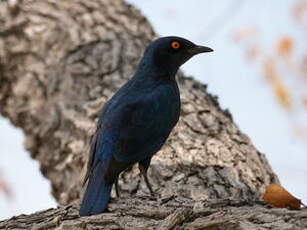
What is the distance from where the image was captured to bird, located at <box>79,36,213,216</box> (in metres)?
5.16

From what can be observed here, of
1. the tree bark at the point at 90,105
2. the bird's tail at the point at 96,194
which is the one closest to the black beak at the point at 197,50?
the tree bark at the point at 90,105

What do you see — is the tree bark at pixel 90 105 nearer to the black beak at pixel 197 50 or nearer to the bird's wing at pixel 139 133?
the bird's wing at pixel 139 133

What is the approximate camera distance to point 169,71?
234 inches

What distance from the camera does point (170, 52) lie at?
598cm

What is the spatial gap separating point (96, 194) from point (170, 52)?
4.95ft

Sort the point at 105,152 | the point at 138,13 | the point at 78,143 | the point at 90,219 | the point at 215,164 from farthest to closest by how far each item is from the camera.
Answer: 1. the point at 138,13
2. the point at 78,143
3. the point at 215,164
4. the point at 105,152
5. the point at 90,219

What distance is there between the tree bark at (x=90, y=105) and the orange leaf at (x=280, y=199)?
48cm

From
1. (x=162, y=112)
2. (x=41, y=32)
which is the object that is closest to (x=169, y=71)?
(x=162, y=112)

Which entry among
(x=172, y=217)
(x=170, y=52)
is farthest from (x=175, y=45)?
(x=172, y=217)

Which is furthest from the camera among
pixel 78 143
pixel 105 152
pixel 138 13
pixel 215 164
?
pixel 138 13

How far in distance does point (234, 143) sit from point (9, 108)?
8.62 feet

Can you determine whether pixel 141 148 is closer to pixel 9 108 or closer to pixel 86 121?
pixel 86 121

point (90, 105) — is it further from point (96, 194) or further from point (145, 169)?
point (96, 194)

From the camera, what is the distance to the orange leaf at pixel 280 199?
180 inches
